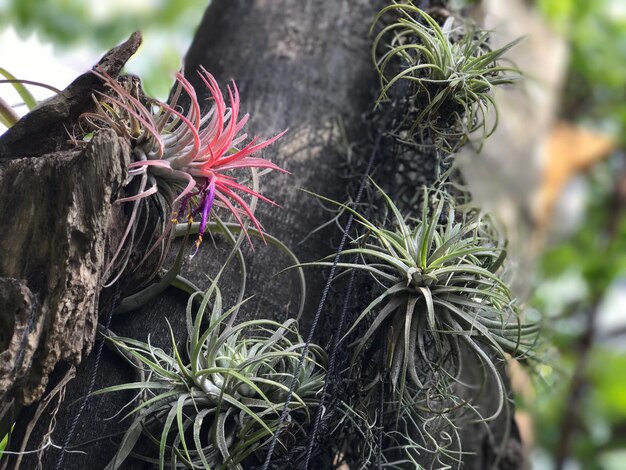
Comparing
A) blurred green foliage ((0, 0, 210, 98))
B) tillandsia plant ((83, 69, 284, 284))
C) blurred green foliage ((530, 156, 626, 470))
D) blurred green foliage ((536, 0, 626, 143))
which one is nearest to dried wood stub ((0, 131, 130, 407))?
tillandsia plant ((83, 69, 284, 284))

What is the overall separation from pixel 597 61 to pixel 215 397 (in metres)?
3.54

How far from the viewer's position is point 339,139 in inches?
53.5

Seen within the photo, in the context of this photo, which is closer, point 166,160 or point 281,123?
point 166,160

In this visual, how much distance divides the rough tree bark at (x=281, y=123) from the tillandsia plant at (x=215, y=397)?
6cm

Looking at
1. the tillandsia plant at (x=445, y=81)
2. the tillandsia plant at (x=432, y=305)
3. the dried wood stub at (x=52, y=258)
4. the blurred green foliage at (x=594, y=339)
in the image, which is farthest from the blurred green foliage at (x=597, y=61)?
the dried wood stub at (x=52, y=258)

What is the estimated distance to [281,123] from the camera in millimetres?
1321

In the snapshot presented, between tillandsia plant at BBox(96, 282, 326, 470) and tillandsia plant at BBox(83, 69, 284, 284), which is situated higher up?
tillandsia plant at BBox(83, 69, 284, 284)

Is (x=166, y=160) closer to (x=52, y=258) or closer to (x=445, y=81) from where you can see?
(x=52, y=258)

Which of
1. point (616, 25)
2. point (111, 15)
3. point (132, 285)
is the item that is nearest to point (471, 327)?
point (132, 285)

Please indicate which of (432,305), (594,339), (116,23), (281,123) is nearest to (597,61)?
(594,339)

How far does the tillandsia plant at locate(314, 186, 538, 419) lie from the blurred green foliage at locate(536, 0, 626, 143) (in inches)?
88.3

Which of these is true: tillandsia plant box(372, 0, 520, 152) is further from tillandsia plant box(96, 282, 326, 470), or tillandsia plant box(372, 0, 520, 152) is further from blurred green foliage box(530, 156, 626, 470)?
blurred green foliage box(530, 156, 626, 470)

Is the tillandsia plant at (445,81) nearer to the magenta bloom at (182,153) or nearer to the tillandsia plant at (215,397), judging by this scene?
the magenta bloom at (182,153)

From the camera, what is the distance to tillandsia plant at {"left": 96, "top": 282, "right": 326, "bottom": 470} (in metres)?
0.91
